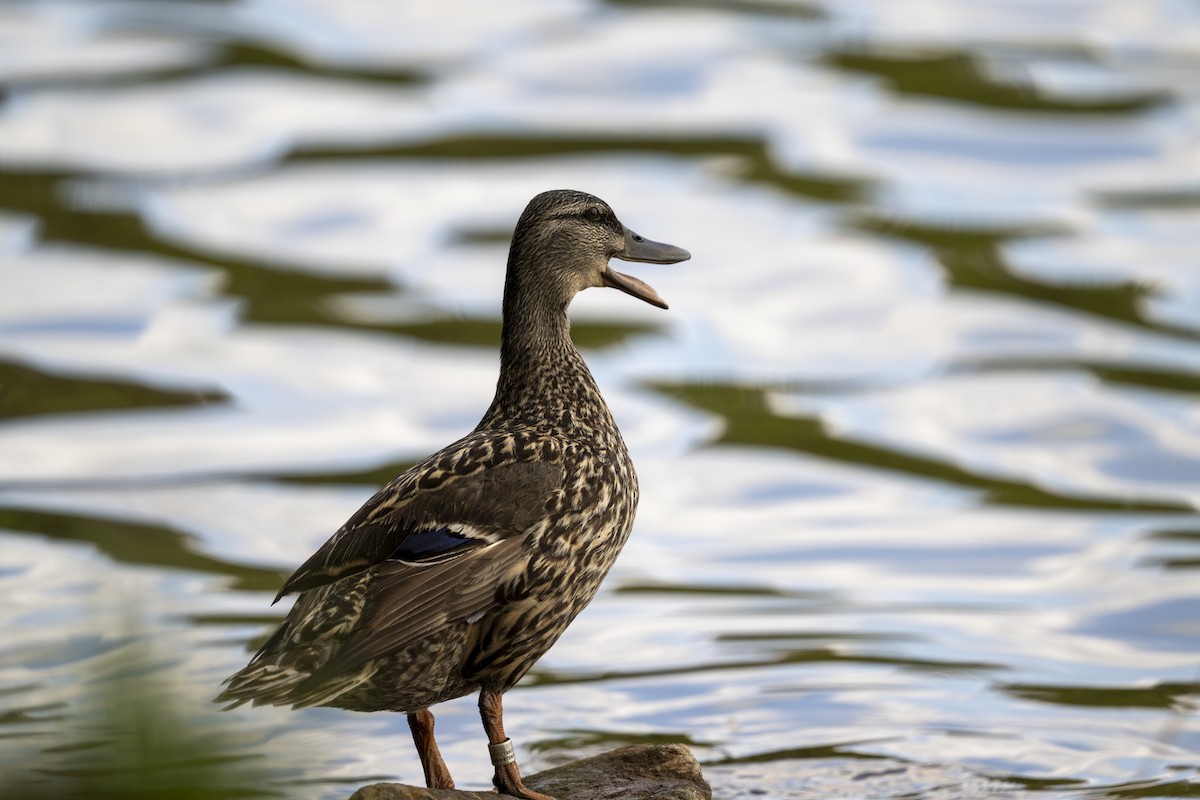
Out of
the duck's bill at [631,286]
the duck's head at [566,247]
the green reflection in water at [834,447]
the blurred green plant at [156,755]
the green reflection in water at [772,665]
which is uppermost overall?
the duck's head at [566,247]

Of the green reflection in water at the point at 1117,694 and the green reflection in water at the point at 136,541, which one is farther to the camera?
the green reflection in water at the point at 136,541

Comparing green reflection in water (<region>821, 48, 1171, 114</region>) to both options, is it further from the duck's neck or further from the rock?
the rock

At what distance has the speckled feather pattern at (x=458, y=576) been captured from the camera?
5508 millimetres

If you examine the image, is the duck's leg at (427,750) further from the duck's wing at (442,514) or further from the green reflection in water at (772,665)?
the green reflection in water at (772,665)

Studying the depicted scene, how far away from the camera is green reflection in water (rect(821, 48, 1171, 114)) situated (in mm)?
18375

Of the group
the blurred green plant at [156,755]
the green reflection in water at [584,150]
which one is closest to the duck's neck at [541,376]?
the blurred green plant at [156,755]

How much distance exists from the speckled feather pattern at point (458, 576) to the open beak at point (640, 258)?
71cm

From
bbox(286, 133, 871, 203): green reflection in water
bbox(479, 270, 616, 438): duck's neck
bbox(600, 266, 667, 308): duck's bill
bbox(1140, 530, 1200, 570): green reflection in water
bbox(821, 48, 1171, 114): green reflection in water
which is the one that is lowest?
bbox(1140, 530, 1200, 570): green reflection in water

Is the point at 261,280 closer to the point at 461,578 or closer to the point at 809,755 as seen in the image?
the point at 809,755

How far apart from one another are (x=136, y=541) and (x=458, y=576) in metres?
5.30

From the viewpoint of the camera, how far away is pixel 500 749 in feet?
19.6

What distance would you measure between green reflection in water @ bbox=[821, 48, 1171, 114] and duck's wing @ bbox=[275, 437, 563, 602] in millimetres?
13473

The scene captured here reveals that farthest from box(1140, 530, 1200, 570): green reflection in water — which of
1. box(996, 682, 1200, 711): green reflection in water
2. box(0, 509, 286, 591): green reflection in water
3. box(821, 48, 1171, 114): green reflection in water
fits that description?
box(821, 48, 1171, 114): green reflection in water

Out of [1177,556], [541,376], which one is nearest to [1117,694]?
[1177,556]
